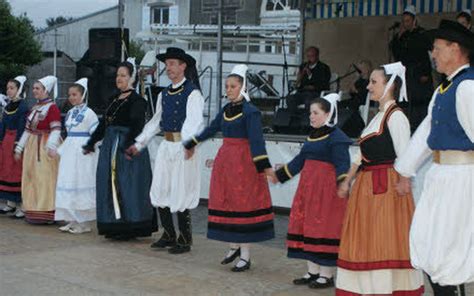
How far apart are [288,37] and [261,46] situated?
36.1 inches

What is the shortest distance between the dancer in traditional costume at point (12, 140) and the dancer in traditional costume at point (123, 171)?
5.62ft

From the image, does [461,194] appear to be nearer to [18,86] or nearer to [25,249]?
[25,249]

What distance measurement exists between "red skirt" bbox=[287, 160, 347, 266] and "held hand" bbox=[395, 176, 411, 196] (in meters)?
1.04

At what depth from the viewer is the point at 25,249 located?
689 cm

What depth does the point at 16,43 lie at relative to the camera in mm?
27438

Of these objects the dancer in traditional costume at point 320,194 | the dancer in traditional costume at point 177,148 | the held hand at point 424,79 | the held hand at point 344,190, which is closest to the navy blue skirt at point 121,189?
the dancer in traditional costume at point 177,148

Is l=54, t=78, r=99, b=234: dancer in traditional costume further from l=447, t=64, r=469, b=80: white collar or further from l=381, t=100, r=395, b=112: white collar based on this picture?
l=447, t=64, r=469, b=80: white collar

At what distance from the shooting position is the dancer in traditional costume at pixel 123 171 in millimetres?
7152

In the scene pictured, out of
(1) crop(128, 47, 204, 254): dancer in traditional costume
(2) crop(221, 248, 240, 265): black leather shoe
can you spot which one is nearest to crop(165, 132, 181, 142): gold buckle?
(1) crop(128, 47, 204, 254): dancer in traditional costume

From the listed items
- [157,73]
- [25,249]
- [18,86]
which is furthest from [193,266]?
[157,73]

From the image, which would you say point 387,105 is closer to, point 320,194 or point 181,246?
point 320,194

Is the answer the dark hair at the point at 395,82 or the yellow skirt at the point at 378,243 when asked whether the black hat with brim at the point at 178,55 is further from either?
the yellow skirt at the point at 378,243

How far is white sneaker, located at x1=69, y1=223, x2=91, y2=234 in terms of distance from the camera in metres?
7.86

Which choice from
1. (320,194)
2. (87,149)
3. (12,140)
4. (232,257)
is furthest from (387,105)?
(12,140)
